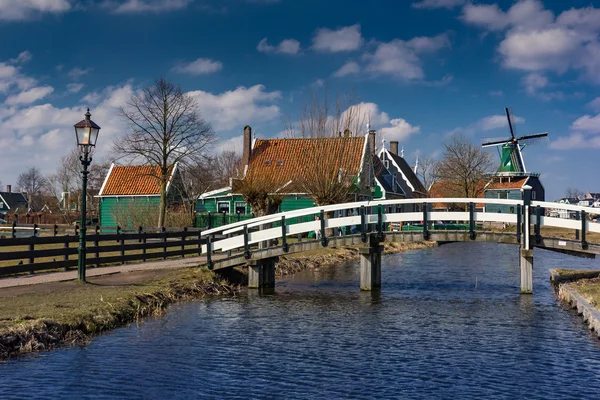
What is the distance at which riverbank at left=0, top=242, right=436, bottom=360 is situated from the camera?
1156cm

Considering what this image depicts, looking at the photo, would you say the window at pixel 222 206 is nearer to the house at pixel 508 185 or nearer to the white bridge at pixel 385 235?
the white bridge at pixel 385 235

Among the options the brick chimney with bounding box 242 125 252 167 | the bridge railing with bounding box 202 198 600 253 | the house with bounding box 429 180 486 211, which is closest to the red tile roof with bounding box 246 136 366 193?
the brick chimney with bounding box 242 125 252 167

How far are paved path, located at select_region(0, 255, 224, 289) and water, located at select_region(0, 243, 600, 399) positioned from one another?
4193mm

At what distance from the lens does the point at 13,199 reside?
112 metres

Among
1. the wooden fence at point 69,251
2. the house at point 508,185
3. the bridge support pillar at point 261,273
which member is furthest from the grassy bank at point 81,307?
the house at point 508,185

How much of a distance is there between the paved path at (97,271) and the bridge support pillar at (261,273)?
241 centimetres

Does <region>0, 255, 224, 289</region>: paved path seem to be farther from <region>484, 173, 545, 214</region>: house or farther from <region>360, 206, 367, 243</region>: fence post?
<region>484, 173, 545, 214</region>: house

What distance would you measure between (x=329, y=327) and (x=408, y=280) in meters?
9.90

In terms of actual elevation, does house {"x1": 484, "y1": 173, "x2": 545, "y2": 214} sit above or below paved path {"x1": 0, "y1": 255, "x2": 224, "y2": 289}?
above

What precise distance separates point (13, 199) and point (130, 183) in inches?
2889

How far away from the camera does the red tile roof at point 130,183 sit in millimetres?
47500

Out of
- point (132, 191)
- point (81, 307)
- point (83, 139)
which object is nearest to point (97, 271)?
point (83, 139)

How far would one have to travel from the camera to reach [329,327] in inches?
571

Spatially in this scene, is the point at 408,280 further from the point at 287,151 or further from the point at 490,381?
the point at 287,151
